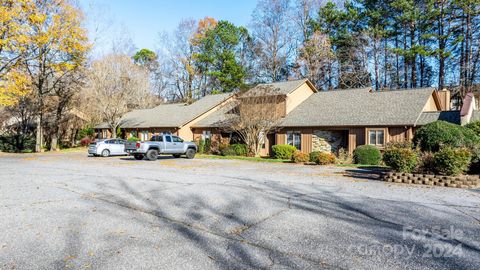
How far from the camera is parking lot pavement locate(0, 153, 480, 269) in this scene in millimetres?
4242

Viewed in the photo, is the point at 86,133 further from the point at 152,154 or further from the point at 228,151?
the point at 152,154

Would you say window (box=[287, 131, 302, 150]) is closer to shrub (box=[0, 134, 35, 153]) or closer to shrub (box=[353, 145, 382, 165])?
shrub (box=[353, 145, 382, 165])

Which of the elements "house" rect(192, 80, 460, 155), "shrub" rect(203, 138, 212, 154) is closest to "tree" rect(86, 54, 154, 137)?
"house" rect(192, 80, 460, 155)

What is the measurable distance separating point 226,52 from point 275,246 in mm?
47769

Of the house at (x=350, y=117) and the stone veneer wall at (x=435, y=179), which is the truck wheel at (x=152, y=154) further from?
the stone veneer wall at (x=435, y=179)

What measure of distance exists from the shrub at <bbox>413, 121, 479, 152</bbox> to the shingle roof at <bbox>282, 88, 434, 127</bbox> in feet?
18.9

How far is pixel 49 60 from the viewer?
29469mm

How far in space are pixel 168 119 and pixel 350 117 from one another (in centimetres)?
1993

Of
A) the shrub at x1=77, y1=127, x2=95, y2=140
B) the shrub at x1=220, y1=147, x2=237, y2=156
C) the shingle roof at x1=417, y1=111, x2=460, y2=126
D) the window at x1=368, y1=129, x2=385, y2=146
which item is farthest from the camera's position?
the shrub at x1=77, y1=127, x2=95, y2=140

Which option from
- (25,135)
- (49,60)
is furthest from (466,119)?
(25,135)

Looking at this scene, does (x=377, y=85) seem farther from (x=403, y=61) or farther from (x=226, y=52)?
(x=226, y=52)

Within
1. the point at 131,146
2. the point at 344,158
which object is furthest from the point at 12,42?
the point at 344,158

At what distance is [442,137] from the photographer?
14.1 meters

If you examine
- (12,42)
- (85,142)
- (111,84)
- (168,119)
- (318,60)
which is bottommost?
(85,142)
